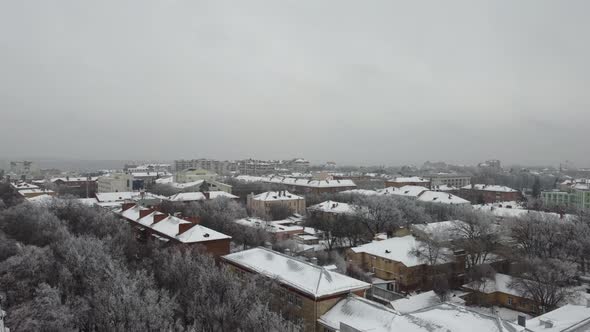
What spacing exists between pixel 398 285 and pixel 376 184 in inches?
3199

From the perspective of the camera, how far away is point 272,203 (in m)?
65.1

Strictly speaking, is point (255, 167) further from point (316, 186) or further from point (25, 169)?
point (25, 169)

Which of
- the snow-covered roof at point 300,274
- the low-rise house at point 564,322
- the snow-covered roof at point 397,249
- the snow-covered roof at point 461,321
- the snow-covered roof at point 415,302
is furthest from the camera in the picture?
the snow-covered roof at point 397,249

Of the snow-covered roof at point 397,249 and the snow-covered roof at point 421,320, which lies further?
the snow-covered roof at point 397,249

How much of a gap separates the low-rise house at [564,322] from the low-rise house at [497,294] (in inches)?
308

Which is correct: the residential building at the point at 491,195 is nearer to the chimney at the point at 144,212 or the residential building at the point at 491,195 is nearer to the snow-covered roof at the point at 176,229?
the chimney at the point at 144,212

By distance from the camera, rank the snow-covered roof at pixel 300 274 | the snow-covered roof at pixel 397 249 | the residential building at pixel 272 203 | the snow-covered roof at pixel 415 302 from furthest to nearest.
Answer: the residential building at pixel 272 203 → the snow-covered roof at pixel 397 249 → the snow-covered roof at pixel 415 302 → the snow-covered roof at pixel 300 274

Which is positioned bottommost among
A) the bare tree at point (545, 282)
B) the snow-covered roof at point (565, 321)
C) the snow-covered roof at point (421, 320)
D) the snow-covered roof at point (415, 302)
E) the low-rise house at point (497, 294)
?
the low-rise house at point (497, 294)

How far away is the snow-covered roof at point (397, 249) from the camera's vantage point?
31936 millimetres

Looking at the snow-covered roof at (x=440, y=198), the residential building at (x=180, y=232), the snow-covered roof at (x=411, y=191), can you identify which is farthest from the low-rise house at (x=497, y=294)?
the snow-covered roof at (x=411, y=191)

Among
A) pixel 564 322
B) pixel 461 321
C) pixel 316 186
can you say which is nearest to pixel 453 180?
pixel 316 186

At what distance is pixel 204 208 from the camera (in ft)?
169

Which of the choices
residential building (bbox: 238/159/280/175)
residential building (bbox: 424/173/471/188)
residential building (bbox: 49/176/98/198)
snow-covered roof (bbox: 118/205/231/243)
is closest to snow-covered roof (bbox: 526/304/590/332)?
snow-covered roof (bbox: 118/205/231/243)

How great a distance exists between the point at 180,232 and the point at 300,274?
13.2 meters
